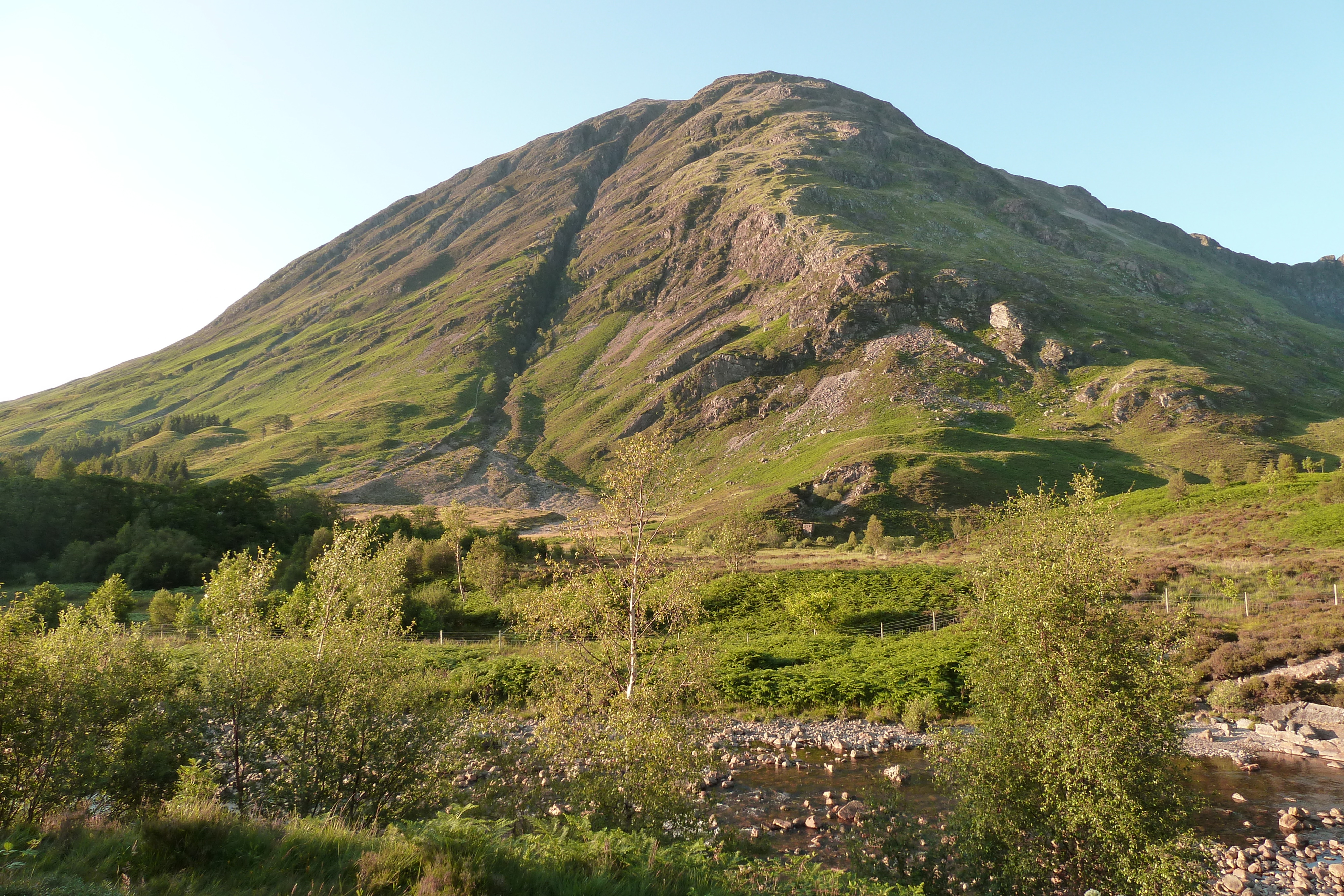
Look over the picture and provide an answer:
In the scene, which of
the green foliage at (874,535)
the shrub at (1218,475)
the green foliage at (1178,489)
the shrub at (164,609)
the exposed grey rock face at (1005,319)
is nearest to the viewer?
the shrub at (164,609)

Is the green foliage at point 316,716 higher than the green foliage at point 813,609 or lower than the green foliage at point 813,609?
higher

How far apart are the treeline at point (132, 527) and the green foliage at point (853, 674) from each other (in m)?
49.6

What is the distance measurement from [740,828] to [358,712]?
579 inches

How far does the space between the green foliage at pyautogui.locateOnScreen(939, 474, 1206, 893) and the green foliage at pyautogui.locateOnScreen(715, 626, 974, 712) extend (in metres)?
19.8

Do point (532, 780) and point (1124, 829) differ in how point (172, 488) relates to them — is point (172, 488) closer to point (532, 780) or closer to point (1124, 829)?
point (532, 780)

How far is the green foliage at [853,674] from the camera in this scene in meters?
36.9

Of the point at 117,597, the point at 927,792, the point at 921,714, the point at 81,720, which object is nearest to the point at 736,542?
the point at 921,714

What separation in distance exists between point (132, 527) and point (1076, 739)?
Result: 9317cm

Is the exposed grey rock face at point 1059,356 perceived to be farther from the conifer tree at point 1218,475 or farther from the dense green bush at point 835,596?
the dense green bush at point 835,596

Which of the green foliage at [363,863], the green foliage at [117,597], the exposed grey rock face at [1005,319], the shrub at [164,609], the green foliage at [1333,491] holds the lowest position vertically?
the green foliage at [1333,491]

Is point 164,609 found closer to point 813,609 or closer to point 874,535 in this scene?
point 813,609

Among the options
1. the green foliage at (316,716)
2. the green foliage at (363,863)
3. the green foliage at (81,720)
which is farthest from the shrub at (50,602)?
the green foliage at (363,863)

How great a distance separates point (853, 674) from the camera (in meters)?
39.8

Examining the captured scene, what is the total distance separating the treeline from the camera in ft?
215
